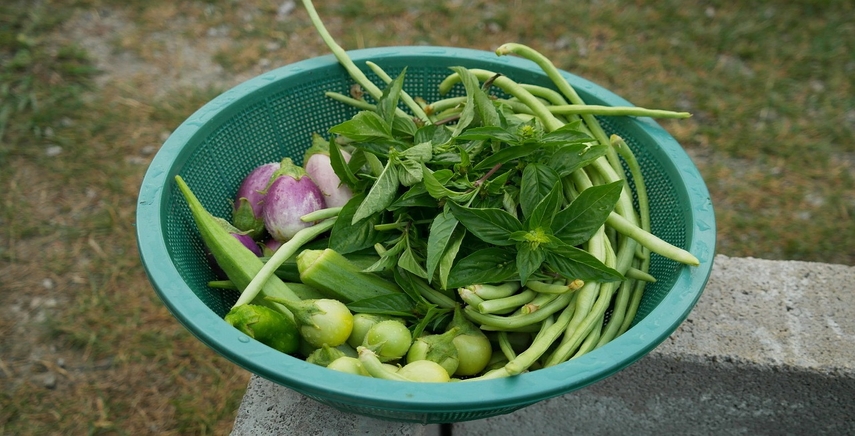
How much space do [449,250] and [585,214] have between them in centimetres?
26

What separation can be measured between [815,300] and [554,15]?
204 centimetres

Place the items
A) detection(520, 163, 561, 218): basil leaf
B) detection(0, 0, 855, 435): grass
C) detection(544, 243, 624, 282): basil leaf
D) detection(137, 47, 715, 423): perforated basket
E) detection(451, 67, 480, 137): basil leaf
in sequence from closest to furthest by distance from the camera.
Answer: detection(137, 47, 715, 423): perforated basket → detection(544, 243, 624, 282): basil leaf → detection(520, 163, 561, 218): basil leaf → detection(451, 67, 480, 137): basil leaf → detection(0, 0, 855, 435): grass

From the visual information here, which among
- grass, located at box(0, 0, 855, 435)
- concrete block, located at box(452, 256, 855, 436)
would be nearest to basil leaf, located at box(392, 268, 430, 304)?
concrete block, located at box(452, 256, 855, 436)

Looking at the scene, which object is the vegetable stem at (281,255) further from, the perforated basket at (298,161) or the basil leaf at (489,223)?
the basil leaf at (489,223)

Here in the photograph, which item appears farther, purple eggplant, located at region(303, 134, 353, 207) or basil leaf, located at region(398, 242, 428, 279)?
purple eggplant, located at region(303, 134, 353, 207)

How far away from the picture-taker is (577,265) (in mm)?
1206

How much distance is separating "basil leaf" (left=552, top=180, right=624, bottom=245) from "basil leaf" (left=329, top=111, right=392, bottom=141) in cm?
39

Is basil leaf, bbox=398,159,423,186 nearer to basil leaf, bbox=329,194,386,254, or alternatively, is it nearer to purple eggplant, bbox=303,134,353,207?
basil leaf, bbox=329,194,386,254

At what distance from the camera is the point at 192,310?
1.13 metres

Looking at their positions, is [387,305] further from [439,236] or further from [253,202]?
[253,202]

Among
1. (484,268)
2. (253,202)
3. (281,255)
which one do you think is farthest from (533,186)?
(253,202)

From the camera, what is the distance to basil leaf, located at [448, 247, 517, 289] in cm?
125

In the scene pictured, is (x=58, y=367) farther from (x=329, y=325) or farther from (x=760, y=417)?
(x=760, y=417)

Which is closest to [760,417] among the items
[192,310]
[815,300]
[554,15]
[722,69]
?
[815,300]
